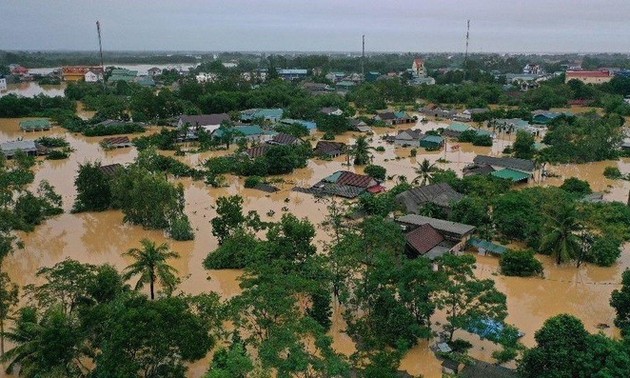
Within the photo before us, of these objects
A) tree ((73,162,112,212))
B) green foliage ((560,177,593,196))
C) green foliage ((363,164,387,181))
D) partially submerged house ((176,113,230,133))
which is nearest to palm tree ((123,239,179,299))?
tree ((73,162,112,212))

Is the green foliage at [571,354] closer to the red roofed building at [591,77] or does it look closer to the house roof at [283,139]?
the house roof at [283,139]

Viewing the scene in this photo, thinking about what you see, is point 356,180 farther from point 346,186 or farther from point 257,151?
point 257,151

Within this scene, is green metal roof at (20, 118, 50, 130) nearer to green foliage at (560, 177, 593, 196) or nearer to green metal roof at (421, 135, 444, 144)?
green metal roof at (421, 135, 444, 144)

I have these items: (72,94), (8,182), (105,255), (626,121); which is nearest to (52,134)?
(72,94)

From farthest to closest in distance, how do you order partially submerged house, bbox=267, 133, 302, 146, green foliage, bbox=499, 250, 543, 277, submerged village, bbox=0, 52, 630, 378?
partially submerged house, bbox=267, 133, 302, 146 < green foliage, bbox=499, 250, 543, 277 < submerged village, bbox=0, 52, 630, 378

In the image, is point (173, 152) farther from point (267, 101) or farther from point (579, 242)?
point (579, 242)

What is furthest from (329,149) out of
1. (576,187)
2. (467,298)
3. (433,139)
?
A: (467,298)
